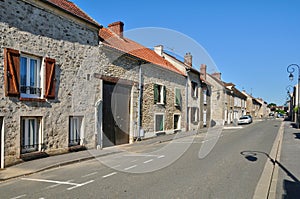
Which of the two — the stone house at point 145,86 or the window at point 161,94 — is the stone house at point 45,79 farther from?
the window at point 161,94

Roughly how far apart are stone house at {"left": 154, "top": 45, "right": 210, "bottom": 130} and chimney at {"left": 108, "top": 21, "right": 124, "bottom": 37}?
23.1ft

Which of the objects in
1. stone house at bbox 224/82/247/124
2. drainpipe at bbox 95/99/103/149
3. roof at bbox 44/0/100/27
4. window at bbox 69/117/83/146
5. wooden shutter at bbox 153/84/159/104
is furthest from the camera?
stone house at bbox 224/82/247/124

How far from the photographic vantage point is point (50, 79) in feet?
33.9

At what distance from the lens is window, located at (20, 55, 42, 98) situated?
373 inches

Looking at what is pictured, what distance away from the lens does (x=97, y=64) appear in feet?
42.5

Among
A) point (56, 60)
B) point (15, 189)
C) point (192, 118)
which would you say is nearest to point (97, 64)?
point (56, 60)

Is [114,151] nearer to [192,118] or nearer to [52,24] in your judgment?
[52,24]

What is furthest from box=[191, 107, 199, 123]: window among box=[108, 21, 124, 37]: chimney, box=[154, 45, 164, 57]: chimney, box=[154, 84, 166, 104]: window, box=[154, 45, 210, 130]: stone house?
box=[108, 21, 124, 37]: chimney

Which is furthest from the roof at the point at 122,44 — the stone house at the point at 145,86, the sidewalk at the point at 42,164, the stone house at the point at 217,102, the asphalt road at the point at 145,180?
the stone house at the point at 217,102

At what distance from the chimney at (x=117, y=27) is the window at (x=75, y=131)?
888cm

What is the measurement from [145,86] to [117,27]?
502cm

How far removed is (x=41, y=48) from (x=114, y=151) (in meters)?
5.48

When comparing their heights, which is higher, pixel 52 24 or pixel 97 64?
pixel 52 24

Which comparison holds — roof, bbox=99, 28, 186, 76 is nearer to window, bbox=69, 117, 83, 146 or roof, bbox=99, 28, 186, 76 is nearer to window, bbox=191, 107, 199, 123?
window, bbox=69, 117, 83, 146
